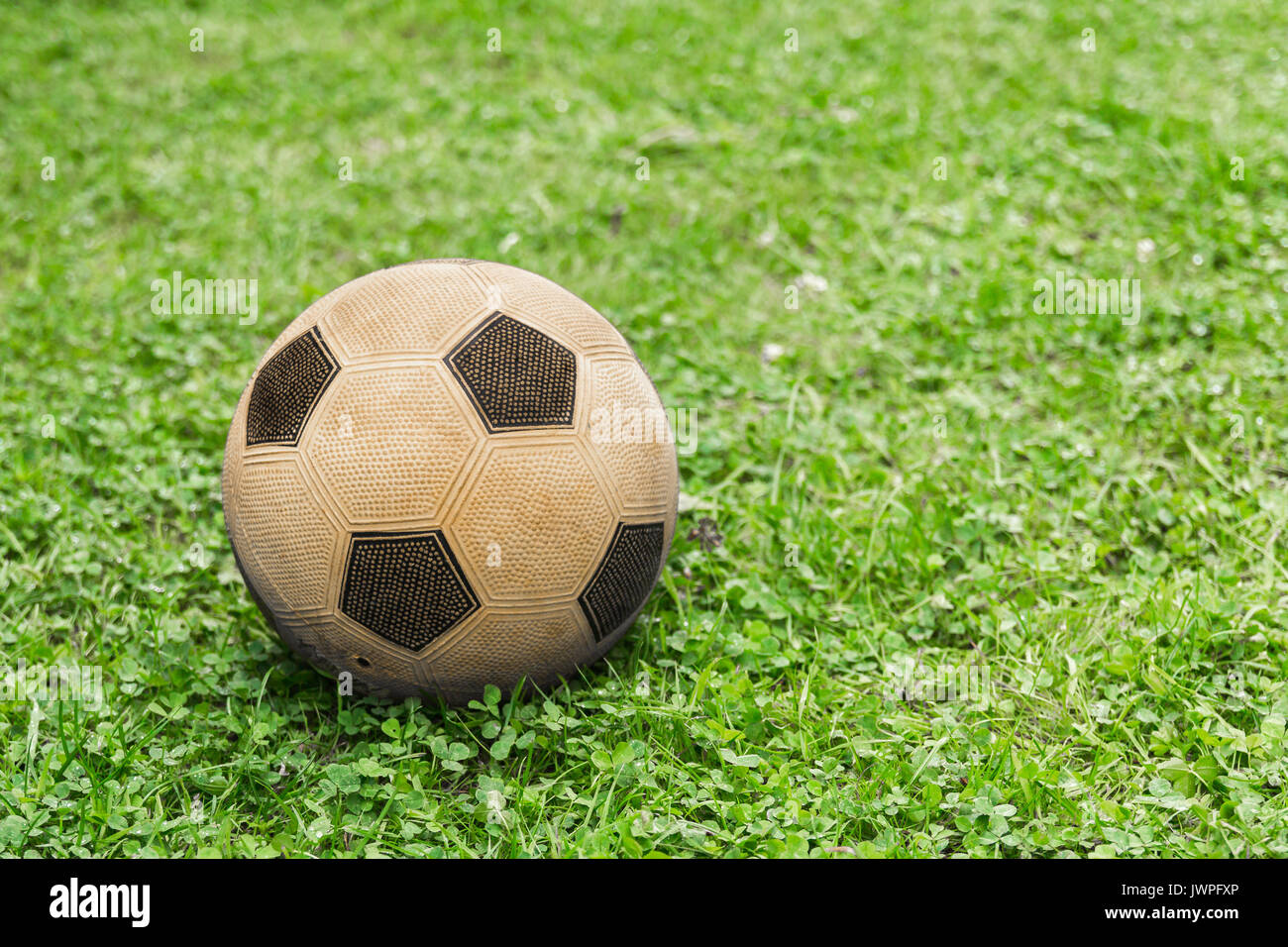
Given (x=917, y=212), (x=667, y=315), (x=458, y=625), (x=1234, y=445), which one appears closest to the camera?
(x=458, y=625)

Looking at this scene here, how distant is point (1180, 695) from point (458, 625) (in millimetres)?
2173

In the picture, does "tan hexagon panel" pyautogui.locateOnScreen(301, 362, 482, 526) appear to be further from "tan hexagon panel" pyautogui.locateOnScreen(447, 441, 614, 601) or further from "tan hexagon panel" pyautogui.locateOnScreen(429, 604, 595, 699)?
"tan hexagon panel" pyautogui.locateOnScreen(429, 604, 595, 699)

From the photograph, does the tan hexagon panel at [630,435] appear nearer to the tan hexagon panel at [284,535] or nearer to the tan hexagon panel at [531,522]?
the tan hexagon panel at [531,522]

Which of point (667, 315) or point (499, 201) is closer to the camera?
point (667, 315)

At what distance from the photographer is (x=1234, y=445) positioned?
3898 millimetres

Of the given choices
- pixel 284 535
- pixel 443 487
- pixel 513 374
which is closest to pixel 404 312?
pixel 513 374

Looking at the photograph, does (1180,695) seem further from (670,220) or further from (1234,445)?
(670,220)

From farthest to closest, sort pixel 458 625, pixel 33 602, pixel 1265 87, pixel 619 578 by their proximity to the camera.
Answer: pixel 1265 87 < pixel 33 602 < pixel 619 578 < pixel 458 625

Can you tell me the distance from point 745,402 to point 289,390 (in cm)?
221

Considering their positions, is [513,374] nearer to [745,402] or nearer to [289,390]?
[289,390]

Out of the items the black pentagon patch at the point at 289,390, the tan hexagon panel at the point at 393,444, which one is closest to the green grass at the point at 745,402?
the tan hexagon panel at the point at 393,444

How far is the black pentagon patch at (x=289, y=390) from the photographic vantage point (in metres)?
2.73

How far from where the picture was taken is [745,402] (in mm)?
4438
